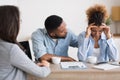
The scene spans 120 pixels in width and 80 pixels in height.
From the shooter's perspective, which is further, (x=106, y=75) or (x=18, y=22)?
(x=106, y=75)

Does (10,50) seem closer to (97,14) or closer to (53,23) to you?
→ (53,23)

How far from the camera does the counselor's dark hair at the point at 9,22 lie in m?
1.52

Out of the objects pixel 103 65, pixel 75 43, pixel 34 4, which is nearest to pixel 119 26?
pixel 34 4

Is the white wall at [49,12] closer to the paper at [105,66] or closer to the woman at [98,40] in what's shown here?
the woman at [98,40]

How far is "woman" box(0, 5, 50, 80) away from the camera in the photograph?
4.98 ft

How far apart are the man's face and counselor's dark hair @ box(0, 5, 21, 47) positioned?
0.83 meters

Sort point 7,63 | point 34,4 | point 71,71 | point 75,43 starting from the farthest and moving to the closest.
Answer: point 34,4 < point 75,43 < point 71,71 < point 7,63

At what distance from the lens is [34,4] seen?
4543mm

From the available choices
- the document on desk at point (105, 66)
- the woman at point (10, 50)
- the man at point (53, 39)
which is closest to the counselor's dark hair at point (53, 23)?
the man at point (53, 39)

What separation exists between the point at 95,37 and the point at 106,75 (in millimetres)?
698

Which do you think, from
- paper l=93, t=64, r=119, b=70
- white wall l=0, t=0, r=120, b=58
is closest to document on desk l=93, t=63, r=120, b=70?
paper l=93, t=64, r=119, b=70

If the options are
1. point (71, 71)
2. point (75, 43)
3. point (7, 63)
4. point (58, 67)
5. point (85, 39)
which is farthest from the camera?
point (75, 43)

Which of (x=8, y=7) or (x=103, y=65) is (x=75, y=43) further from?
(x=8, y=7)

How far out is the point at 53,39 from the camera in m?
2.44
